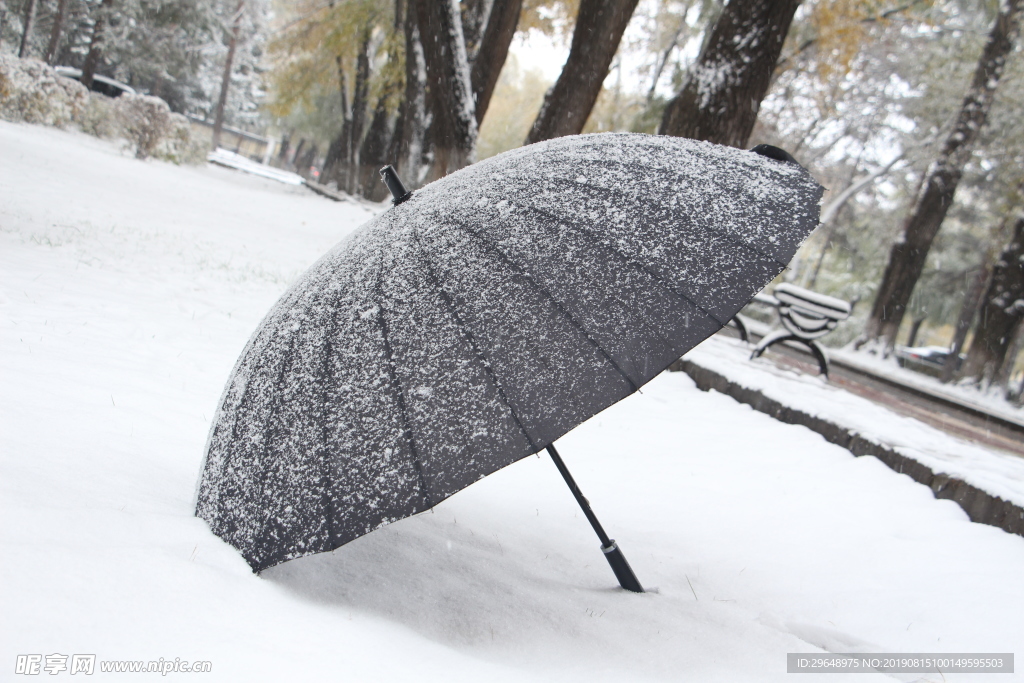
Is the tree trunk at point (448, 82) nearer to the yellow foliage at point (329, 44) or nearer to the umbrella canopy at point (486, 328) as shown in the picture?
the umbrella canopy at point (486, 328)

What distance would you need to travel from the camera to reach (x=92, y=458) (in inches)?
92.5

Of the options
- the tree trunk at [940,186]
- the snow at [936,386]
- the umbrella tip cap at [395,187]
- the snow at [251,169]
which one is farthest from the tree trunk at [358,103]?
the umbrella tip cap at [395,187]

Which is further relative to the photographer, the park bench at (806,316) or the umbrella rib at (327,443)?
the park bench at (806,316)

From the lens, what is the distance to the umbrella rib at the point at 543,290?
1629mm

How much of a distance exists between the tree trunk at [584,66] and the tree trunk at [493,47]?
5.25 ft

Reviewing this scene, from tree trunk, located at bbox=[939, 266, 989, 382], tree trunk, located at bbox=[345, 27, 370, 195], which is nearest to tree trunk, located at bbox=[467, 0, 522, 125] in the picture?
tree trunk, located at bbox=[345, 27, 370, 195]

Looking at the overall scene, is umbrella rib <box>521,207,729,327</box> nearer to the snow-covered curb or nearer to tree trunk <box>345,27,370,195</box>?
the snow-covered curb

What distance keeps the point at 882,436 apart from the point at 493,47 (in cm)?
743

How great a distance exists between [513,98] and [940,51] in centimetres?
3156

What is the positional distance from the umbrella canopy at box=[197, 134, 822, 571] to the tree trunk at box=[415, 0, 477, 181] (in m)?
7.05

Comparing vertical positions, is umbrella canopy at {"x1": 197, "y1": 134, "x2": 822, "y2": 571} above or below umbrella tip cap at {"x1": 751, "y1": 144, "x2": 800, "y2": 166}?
below

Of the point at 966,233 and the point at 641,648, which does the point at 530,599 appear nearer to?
the point at 641,648

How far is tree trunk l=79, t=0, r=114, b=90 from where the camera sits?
84.6 ft

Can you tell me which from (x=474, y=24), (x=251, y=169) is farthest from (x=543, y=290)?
(x=251, y=169)
